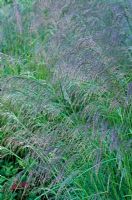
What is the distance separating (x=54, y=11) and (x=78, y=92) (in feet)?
3.09

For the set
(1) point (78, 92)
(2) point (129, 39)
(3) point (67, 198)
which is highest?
(2) point (129, 39)

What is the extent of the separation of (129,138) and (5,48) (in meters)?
2.44

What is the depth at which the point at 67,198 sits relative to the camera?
2.60 metres

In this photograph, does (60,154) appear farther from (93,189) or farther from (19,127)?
(19,127)

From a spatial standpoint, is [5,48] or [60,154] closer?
[60,154]

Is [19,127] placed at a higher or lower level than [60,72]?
lower

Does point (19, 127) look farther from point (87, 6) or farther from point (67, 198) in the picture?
point (87, 6)

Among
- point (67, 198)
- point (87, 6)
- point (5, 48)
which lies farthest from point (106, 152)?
point (5, 48)

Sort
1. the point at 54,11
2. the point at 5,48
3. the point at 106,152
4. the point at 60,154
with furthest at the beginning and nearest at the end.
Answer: the point at 5,48 → the point at 54,11 → the point at 106,152 → the point at 60,154

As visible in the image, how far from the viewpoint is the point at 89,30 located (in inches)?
103

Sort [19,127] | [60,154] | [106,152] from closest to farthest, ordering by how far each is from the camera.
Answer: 1. [60,154]
2. [106,152]
3. [19,127]

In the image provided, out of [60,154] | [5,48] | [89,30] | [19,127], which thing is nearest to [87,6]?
[89,30]

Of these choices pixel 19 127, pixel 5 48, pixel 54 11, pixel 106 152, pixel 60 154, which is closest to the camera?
pixel 60 154

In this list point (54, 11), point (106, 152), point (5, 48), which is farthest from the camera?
point (5, 48)
